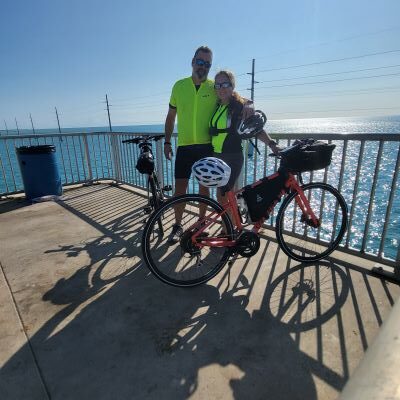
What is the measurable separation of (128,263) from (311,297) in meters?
1.81

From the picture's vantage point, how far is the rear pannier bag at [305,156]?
254cm

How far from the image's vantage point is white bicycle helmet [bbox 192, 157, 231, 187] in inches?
94.7

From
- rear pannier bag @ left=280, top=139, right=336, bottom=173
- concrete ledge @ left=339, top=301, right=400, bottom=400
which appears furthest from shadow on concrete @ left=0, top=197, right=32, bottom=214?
concrete ledge @ left=339, top=301, right=400, bottom=400

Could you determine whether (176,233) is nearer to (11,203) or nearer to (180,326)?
(180,326)

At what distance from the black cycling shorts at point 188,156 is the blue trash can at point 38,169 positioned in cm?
326

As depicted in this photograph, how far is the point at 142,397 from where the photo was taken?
1.58 metres

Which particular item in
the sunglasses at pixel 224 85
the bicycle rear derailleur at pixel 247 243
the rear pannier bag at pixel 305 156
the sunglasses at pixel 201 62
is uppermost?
the sunglasses at pixel 201 62

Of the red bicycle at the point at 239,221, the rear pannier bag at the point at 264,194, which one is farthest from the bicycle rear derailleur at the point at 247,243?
the rear pannier bag at the point at 264,194

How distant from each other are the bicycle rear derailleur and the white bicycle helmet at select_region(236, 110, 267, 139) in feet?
3.11

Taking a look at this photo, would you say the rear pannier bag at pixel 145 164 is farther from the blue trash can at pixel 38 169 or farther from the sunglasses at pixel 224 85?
the blue trash can at pixel 38 169

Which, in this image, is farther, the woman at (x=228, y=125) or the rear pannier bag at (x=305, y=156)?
the woman at (x=228, y=125)

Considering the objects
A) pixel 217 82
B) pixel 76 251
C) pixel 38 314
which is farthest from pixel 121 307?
pixel 217 82

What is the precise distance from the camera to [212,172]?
2.40 meters

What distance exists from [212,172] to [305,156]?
851 millimetres
